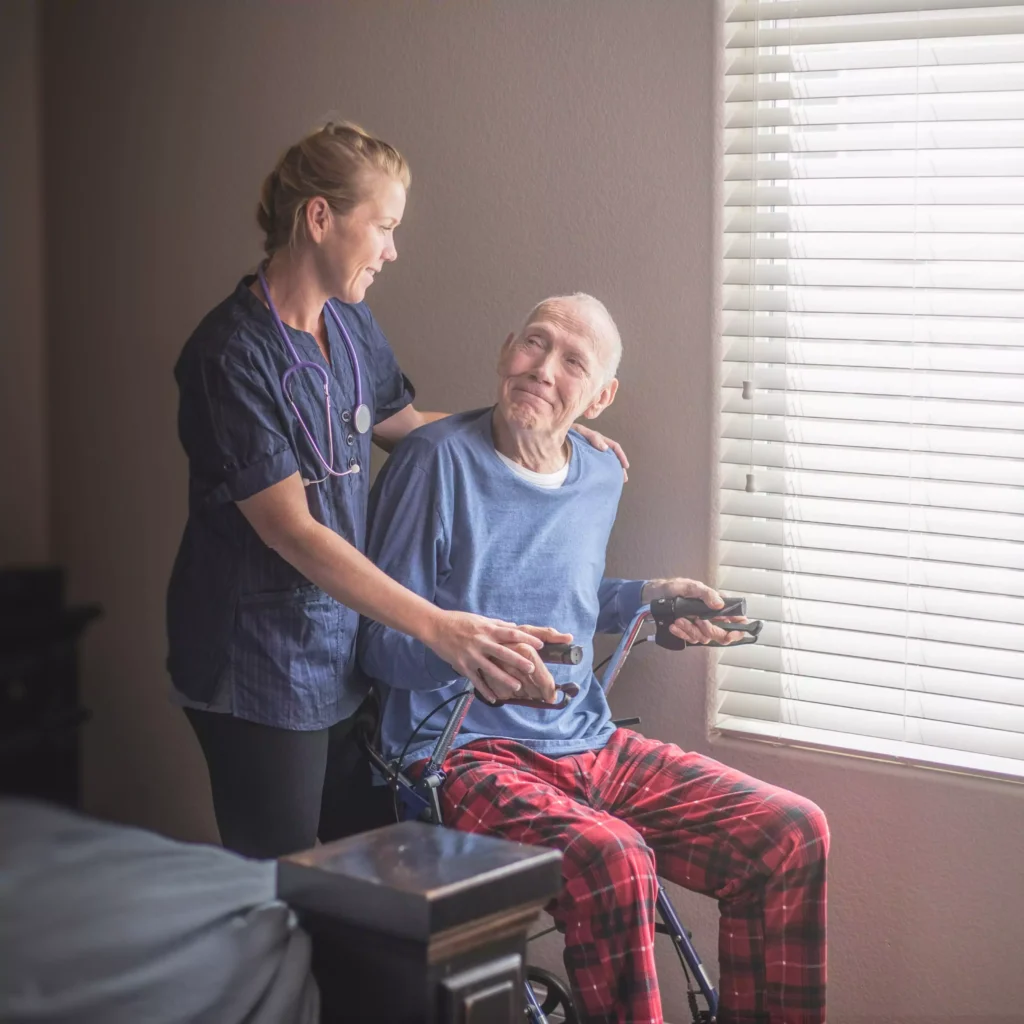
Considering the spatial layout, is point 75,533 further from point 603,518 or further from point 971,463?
point 971,463

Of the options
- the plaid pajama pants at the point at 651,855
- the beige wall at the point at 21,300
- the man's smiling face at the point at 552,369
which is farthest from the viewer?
the beige wall at the point at 21,300

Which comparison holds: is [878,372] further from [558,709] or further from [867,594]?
[558,709]

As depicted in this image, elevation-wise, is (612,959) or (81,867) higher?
(81,867)

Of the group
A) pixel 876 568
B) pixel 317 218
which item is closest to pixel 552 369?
pixel 317 218

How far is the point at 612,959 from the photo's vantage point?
1607mm

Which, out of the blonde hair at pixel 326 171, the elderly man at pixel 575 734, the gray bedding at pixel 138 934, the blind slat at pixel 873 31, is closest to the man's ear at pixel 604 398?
the elderly man at pixel 575 734

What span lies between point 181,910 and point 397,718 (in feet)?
3.17

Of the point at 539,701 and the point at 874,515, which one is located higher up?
the point at 874,515

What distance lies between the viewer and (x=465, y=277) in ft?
7.75

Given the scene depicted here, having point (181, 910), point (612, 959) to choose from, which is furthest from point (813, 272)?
point (181, 910)

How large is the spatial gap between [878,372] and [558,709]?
0.73 m

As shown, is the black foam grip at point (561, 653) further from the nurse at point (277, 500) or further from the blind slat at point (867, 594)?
the blind slat at point (867, 594)

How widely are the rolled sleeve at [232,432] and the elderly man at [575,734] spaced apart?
21 cm

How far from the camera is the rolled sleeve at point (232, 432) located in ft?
5.70
